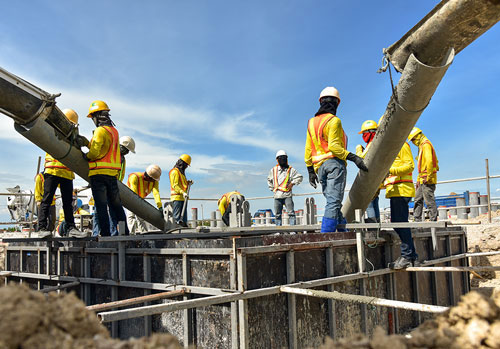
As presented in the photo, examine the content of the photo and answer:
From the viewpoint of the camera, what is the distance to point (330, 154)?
17.7ft

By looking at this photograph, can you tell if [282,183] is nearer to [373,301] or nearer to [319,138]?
[319,138]

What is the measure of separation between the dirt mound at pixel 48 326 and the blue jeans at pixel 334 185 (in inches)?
160

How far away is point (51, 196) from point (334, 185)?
4320 millimetres

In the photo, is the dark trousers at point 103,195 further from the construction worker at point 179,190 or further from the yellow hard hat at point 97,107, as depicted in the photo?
→ the construction worker at point 179,190

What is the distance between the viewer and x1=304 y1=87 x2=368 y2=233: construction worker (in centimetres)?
519

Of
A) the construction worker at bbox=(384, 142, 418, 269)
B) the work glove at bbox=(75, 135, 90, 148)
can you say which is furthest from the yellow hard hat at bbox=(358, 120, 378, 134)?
the work glove at bbox=(75, 135, 90, 148)

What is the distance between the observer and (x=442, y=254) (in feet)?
20.9

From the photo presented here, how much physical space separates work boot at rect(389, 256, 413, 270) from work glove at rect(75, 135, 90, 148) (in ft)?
14.9

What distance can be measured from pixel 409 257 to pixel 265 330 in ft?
7.71

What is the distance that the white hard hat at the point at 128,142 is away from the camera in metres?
8.69

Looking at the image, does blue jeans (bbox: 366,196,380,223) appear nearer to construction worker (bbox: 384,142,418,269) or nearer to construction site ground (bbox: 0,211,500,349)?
construction worker (bbox: 384,142,418,269)

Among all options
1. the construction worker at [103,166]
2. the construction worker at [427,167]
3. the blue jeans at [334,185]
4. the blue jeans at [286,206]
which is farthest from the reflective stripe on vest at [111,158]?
the construction worker at [427,167]

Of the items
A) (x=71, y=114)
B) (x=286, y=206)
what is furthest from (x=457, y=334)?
(x=286, y=206)

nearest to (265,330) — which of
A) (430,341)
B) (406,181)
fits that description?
(430,341)
